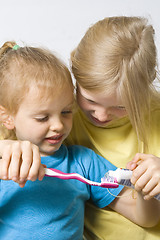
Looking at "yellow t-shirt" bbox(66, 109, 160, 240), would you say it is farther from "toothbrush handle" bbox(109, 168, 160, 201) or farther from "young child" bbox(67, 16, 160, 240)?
"toothbrush handle" bbox(109, 168, 160, 201)

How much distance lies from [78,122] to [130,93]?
249mm

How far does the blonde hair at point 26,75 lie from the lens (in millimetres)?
1027

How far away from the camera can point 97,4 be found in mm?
1704

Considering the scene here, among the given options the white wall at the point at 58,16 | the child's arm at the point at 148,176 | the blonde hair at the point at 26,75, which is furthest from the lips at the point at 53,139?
the white wall at the point at 58,16

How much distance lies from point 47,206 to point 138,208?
0.23 m

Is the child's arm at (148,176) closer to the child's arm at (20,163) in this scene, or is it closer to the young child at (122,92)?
the young child at (122,92)

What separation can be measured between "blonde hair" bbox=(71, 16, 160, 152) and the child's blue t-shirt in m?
0.20

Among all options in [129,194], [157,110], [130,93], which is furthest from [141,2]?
[129,194]

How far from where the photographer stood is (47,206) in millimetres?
1062

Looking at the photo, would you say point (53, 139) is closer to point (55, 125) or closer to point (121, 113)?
point (55, 125)

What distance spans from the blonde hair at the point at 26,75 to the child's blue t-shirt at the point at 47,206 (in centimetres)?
17

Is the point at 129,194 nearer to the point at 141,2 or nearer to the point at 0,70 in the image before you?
the point at 0,70

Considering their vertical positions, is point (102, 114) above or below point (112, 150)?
above

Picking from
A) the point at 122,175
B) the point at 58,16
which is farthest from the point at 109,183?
the point at 58,16
